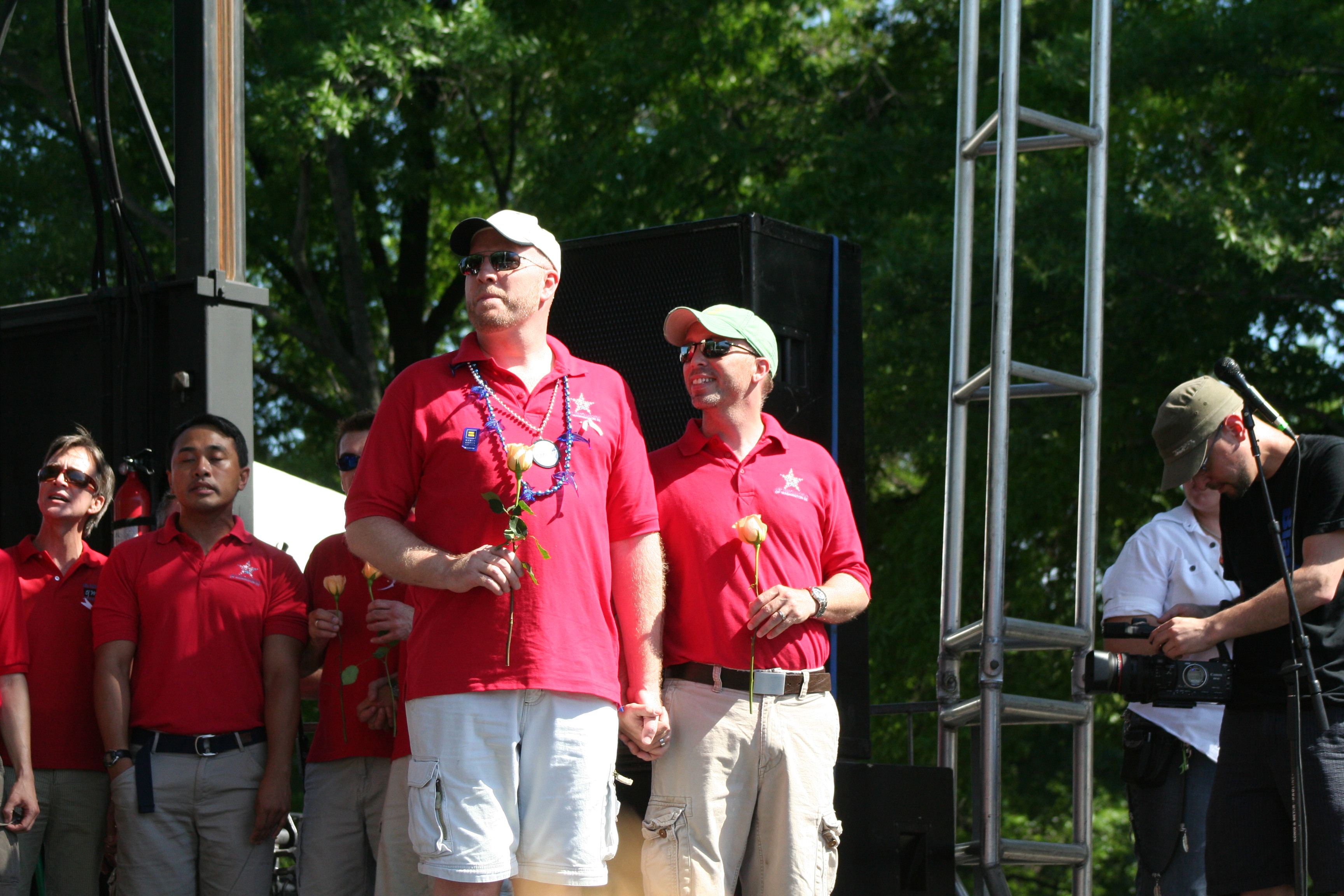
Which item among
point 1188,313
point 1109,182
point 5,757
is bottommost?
point 5,757

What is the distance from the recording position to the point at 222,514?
3.87m

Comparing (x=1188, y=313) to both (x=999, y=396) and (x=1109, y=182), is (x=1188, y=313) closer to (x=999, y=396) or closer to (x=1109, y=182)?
(x=1109, y=182)

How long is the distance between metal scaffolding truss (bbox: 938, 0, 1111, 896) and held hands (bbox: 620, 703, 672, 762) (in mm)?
1307

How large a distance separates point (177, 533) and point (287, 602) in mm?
352

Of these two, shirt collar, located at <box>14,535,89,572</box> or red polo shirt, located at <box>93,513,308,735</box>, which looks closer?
red polo shirt, located at <box>93,513,308,735</box>

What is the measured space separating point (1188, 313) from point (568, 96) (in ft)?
16.8

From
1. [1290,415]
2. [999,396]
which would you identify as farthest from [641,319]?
[1290,415]

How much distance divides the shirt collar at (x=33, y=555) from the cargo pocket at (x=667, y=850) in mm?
1897

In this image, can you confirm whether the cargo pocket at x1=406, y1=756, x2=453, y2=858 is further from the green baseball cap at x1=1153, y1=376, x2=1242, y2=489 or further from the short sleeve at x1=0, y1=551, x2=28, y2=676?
the green baseball cap at x1=1153, y1=376, x2=1242, y2=489

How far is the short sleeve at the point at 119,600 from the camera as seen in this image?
3674 millimetres

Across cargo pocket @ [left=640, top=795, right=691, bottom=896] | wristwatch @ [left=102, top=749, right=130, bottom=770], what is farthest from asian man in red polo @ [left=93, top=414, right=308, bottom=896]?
cargo pocket @ [left=640, top=795, right=691, bottom=896]

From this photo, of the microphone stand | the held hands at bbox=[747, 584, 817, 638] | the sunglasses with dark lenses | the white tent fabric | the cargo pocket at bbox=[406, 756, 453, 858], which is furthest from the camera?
the white tent fabric

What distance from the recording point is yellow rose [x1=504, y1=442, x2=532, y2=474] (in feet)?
9.20

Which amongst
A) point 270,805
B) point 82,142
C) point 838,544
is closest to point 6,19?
point 82,142
